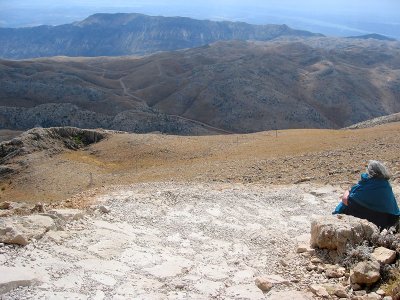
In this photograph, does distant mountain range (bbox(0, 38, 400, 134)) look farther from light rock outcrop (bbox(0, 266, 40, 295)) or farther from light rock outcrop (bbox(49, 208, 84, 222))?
light rock outcrop (bbox(0, 266, 40, 295))

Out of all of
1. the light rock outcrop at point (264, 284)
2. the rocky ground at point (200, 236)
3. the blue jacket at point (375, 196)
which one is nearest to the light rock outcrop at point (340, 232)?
the rocky ground at point (200, 236)

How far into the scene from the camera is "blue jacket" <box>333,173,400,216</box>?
10000 millimetres

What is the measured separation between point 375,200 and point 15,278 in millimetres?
7349

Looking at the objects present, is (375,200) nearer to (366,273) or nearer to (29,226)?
(366,273)

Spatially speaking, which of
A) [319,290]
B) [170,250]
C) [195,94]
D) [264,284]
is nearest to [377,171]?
[319,290]

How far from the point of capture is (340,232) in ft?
28.1

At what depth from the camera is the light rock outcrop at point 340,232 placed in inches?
336

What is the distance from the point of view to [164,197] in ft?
46.8

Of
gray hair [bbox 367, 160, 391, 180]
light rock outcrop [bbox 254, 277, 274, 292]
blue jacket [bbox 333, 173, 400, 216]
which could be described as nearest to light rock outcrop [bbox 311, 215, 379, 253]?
blue jacket [bbox 333, 173, 400, 216]

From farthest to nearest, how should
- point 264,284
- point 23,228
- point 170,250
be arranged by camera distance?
point 170,250
point 23,228
point 264,284

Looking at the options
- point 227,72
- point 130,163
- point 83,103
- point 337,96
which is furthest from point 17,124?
point 337,96

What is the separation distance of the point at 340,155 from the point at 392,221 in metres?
11.7

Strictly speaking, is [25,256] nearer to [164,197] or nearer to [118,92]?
[164,197]

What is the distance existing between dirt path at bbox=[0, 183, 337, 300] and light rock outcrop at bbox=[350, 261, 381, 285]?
0.78 metres
